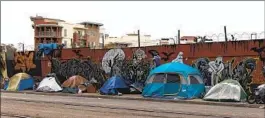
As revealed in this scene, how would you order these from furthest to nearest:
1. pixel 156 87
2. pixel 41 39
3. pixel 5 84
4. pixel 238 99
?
pixel 41 39 < pixel 5 84 < pixel 156 87 < pixel 238 99

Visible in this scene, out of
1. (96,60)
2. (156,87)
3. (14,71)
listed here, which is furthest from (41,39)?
(156,87)

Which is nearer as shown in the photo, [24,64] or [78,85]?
[78,85]

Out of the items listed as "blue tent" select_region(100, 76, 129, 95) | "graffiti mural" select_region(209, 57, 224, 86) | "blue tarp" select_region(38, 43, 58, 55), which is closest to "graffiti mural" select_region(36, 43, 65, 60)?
"blue tarp" select_region(38, 43, 58, 55)

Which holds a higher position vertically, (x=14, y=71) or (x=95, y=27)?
(x=95, y=27)

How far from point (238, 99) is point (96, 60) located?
45.0 feet

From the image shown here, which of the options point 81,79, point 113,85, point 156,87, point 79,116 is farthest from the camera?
point 81,79

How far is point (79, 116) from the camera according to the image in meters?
15.9

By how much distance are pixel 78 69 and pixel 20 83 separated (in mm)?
5384

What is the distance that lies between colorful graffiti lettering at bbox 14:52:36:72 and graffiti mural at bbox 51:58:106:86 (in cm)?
290

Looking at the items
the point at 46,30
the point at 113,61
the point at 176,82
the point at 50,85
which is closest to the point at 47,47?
the point at 50,85

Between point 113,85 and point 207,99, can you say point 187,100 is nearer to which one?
point 207,99

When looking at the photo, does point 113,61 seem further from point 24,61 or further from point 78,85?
point 24,61

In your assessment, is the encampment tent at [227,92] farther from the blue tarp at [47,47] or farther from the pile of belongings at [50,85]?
the blue tarp at [47,47]

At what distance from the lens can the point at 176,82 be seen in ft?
90.4
